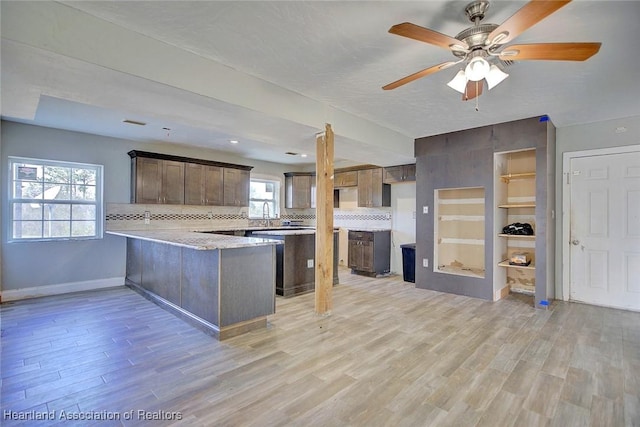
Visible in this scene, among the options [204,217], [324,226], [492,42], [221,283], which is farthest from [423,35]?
[204,217]

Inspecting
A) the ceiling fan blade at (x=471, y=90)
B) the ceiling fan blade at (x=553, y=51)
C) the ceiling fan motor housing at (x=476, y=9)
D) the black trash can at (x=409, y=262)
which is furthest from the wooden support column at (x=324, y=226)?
the black trash can at (x=409, y=262)

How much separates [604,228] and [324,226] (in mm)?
3842

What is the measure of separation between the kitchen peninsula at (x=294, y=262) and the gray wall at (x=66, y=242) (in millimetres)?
2723

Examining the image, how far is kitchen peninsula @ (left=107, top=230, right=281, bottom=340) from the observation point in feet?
10.4

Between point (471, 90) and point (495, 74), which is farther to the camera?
point (471, 90)

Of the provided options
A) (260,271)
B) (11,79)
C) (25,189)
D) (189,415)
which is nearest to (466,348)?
(260,271)

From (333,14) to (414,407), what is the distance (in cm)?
263

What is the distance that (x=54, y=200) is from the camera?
492cm

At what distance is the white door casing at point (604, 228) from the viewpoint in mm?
4121

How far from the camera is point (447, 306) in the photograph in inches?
169

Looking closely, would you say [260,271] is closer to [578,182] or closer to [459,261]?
[459,261]

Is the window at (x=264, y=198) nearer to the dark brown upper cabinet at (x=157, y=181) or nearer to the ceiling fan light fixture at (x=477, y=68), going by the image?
the dark brown upper cabinet at (x=157, y=181)

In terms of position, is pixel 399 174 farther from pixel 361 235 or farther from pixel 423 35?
pixel 423 35

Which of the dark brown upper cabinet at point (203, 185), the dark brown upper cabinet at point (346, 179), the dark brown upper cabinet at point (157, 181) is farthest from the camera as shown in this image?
the dark brown upper cabinet at point (346, 179)
